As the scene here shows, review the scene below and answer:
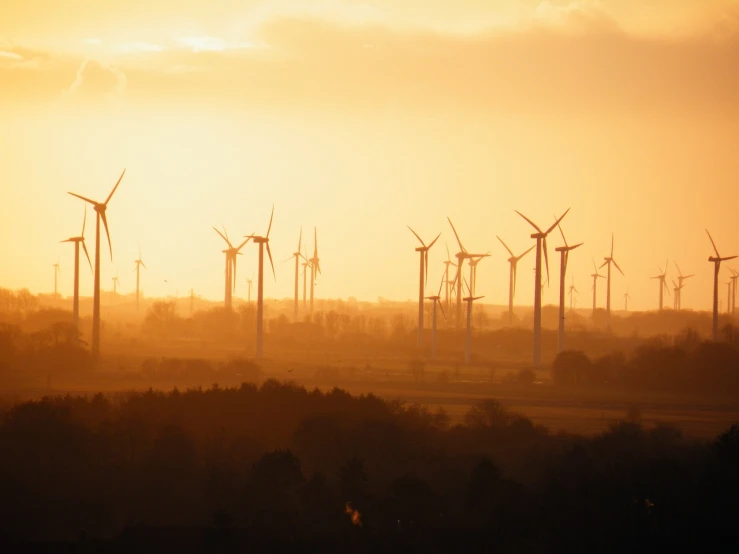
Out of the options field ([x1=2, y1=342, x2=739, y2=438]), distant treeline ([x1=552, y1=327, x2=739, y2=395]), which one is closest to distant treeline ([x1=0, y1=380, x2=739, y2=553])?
field ([x1=2, y1=342, x2=739, y2=438])

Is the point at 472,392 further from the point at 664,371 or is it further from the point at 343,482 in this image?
the point at 343,482

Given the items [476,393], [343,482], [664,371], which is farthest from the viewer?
[664,371]

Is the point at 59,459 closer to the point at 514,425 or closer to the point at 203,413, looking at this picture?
the point at 203,413

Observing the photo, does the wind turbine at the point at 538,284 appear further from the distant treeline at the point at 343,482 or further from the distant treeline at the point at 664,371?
the distant treeline at the point at 343,482

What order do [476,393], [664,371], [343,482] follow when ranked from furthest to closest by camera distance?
[664,371]
[476,393]
[343,482]

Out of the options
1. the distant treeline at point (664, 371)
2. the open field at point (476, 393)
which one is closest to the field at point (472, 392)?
the open field at point (476, 393)

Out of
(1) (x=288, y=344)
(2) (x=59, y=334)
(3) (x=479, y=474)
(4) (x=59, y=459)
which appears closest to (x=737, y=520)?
(3) (x=479, y=474)

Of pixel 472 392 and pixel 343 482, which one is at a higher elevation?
pixel 343 482

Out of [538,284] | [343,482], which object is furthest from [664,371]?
[343,482]

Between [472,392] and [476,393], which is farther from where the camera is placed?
[472,392]
